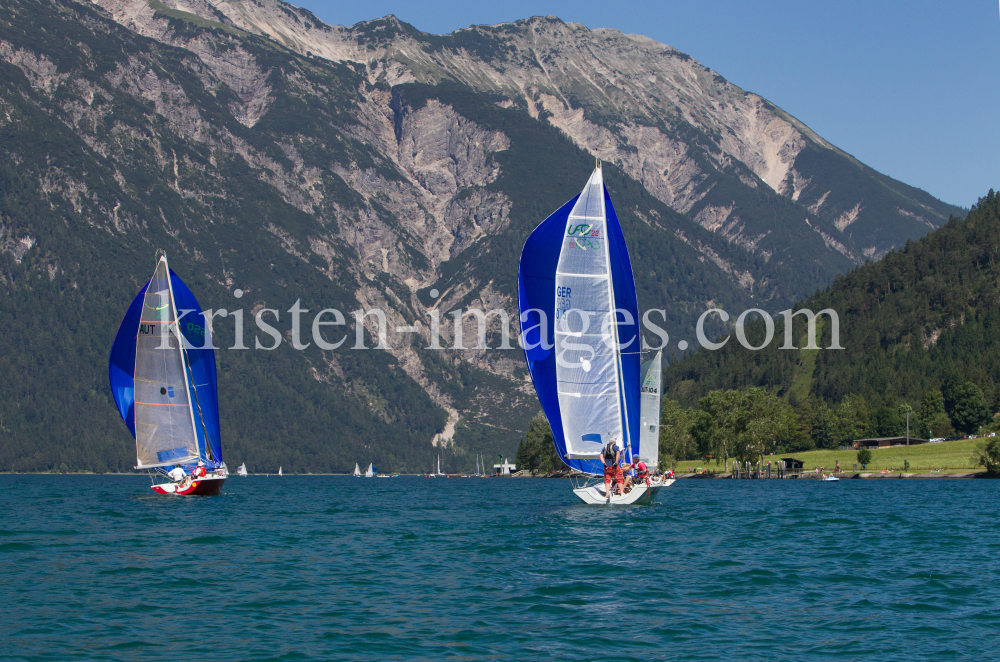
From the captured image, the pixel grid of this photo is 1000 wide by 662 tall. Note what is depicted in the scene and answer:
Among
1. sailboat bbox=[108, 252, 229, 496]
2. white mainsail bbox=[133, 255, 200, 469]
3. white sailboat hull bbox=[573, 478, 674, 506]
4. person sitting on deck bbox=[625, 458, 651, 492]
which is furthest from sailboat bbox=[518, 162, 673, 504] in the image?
white mainsail bbox=[133, 255, 200, 469]

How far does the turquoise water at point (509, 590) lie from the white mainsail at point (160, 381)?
22.5m

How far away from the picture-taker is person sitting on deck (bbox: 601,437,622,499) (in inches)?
2404

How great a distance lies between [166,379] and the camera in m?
86.2

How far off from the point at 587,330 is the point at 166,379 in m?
40.6

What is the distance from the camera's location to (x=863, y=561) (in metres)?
43.0

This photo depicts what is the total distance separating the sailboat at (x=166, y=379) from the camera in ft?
281

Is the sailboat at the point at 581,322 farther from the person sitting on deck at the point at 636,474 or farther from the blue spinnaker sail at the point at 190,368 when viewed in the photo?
the blue spinnaker sail at the point at 190,368

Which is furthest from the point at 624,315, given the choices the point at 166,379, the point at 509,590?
the point at 166,379

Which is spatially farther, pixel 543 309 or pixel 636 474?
pixel 636 474

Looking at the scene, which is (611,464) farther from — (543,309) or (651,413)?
(651,413)

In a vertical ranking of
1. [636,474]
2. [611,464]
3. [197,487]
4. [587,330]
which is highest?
[587,330]

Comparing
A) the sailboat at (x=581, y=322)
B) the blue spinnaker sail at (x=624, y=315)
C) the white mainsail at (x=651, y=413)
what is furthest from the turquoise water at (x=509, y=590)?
the white mainsail at (x=651, y=413)

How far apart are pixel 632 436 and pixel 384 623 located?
32979mm

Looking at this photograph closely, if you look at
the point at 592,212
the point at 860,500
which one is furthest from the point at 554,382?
the point at 860,500
